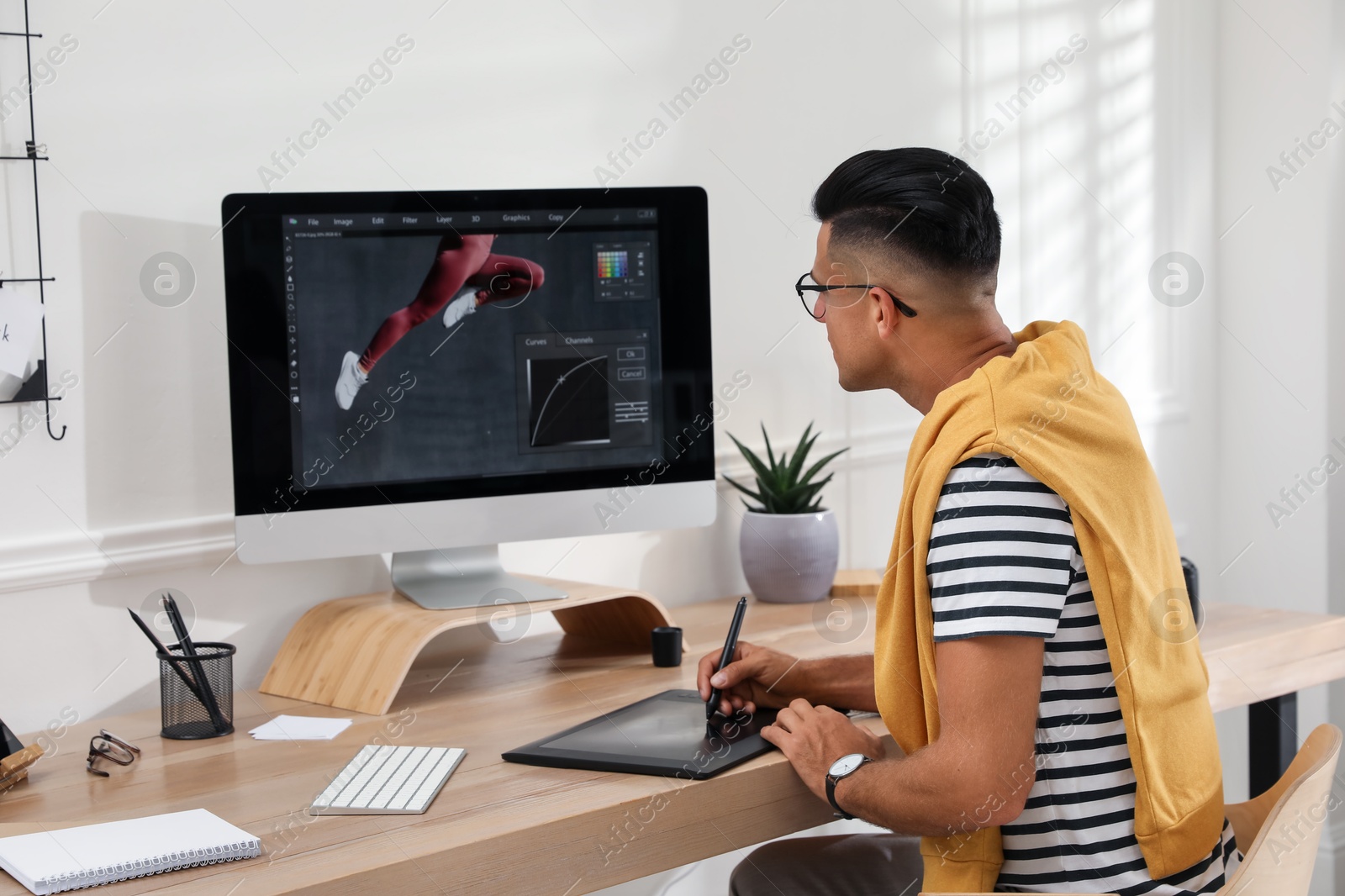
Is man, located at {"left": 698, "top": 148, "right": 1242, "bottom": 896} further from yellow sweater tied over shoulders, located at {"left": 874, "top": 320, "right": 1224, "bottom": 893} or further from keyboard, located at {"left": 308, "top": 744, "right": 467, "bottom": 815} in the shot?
keyboard, located at {"left": 308, "top": 744, "right": 467, "bottom": 815}

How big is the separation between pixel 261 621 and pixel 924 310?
111 centimetres

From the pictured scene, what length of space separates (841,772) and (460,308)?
86cm

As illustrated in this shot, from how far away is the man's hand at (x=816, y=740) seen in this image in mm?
1350

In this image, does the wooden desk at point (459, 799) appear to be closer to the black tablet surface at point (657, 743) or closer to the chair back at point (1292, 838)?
the black tablet surface at point (657, 743)

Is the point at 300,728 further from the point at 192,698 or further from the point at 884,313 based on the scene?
the point at 884,313

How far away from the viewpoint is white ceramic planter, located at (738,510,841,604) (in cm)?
218

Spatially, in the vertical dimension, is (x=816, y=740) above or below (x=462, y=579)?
below

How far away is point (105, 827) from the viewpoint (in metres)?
1.18

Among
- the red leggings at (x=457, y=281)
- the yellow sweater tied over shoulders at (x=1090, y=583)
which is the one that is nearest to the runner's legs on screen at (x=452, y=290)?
the red leggings at (x=457, y=281)

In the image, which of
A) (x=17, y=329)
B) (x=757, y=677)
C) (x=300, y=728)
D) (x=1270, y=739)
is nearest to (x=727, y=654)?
(x=757, y=677)

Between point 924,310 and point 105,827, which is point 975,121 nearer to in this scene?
point 924,310

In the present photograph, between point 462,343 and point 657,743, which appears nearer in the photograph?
point 657,743

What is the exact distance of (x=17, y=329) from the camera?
1596 millimetres

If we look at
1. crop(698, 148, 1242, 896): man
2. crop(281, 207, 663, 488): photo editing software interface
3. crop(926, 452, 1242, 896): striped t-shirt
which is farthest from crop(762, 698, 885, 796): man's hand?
crop(281, 207, 663, 488): photo editing software interface
